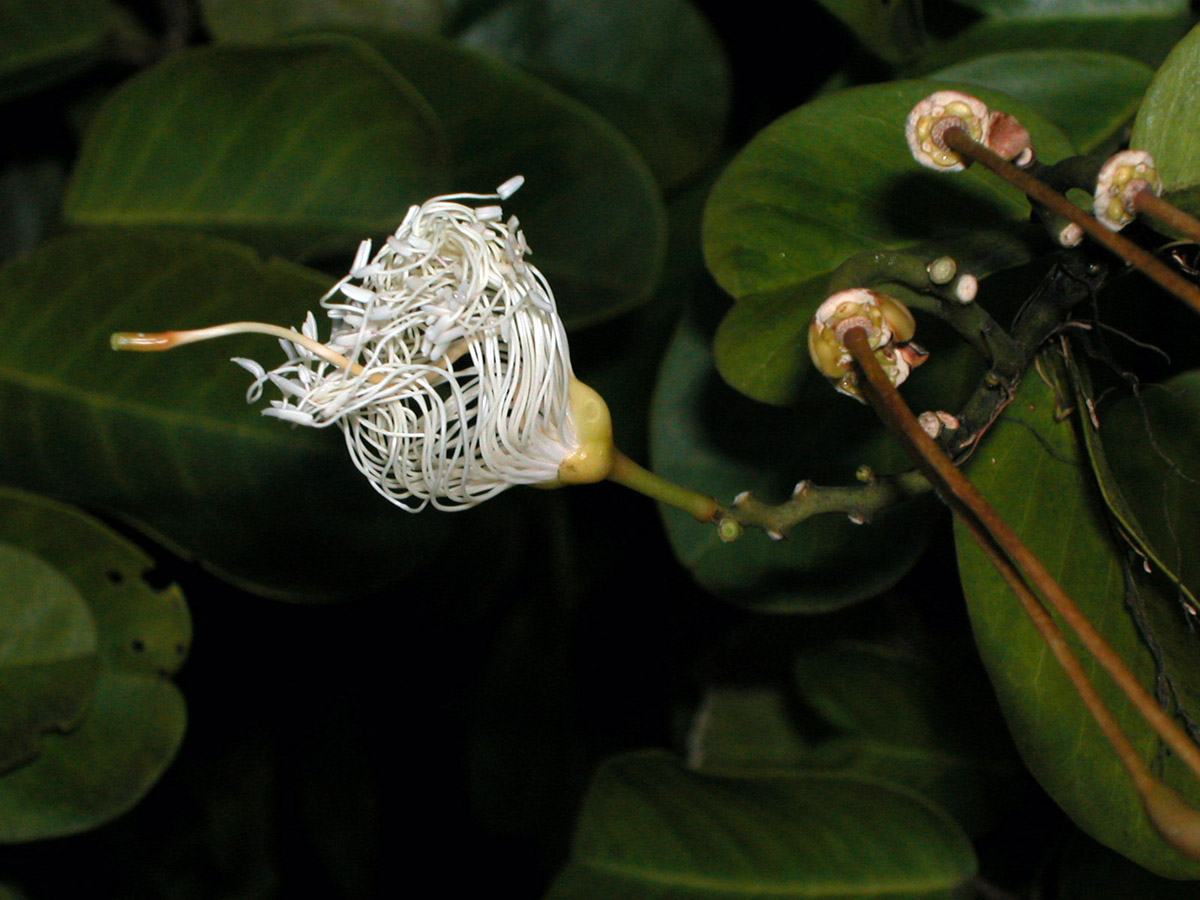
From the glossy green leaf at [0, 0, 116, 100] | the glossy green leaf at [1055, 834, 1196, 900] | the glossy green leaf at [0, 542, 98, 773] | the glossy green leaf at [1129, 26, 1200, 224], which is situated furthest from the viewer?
the glossy green leaf at [0, 0, 116, 100]

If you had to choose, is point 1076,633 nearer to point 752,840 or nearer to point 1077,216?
point 1077,216

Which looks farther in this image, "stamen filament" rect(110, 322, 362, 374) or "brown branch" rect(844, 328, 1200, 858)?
"stamen filament" rect(110, 322, 362, 374)

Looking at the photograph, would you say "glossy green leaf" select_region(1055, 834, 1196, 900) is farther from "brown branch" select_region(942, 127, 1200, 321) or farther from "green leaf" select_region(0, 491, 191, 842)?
"green leaf" select_region(0, 491, 191, 842)

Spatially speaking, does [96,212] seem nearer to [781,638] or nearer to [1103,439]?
[781,638]

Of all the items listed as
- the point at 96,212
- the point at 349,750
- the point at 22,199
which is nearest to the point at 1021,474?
the point at 96,212

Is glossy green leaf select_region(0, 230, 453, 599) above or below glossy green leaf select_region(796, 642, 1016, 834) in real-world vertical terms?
above

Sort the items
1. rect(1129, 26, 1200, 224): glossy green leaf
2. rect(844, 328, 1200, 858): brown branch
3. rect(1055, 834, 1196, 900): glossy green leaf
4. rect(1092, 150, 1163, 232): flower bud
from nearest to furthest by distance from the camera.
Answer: rect(844, 328, 1200, 858): brown branch, rect(1092, 150, 1163, 232): flower bud, rect(1129, 26, 1200, 224): glossy green leaf, rect(1055, 834, 1196, 900): glossy green leaf

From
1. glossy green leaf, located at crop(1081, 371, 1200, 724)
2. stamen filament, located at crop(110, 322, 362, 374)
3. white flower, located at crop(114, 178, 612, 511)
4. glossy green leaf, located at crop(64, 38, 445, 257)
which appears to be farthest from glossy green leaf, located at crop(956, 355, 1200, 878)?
glossy green leaf, located at crop(64, 38, 445, 257)

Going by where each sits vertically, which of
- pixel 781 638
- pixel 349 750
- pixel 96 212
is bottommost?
pixel 349 750
